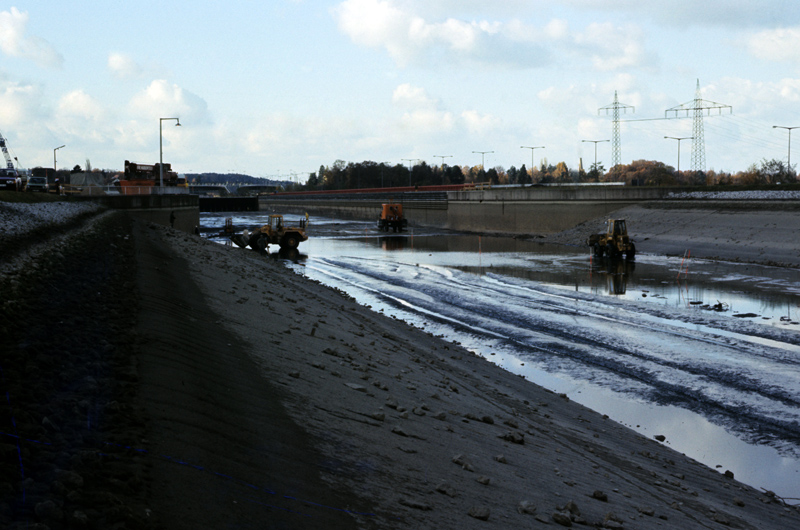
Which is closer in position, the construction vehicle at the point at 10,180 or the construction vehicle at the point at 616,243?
the construction vehicle at the point at 616,243

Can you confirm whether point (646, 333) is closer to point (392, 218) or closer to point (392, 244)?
point (392, 244)

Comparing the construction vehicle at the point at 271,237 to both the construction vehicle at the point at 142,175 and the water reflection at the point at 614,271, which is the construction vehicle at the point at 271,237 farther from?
the construction vehicle at the point at 142,175

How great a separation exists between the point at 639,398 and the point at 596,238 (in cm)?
3158

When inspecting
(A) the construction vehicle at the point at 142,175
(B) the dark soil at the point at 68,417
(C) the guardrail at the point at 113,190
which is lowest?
(B) the dark soil at the point at 68,417

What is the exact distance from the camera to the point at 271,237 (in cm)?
4816

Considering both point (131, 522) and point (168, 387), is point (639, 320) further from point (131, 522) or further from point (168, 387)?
point (131, 522)

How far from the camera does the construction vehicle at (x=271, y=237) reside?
4684 centimetres

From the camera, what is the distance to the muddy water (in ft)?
40.5

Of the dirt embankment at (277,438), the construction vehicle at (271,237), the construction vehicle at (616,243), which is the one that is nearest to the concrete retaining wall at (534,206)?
the construction vehicle at (616,243)

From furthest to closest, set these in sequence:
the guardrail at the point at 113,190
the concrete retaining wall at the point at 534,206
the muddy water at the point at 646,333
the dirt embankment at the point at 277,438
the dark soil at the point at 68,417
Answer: the concrete retaining wall at the point at 534,206, the guardrail at the point at 113,190, the muddy water at the point at 646,333, the dirt embankment at the point at 277,438, the dark soil at the point at 68,417

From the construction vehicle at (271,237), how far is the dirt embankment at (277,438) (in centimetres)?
3318

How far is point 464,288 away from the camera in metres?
30.1

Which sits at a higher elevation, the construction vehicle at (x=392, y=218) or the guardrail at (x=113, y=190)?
the guardrail at (x=113, y=190)

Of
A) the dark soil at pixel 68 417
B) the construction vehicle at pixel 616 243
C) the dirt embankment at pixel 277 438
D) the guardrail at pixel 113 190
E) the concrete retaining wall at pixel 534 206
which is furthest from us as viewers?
the concrete retaining wall at pixel 534 206
